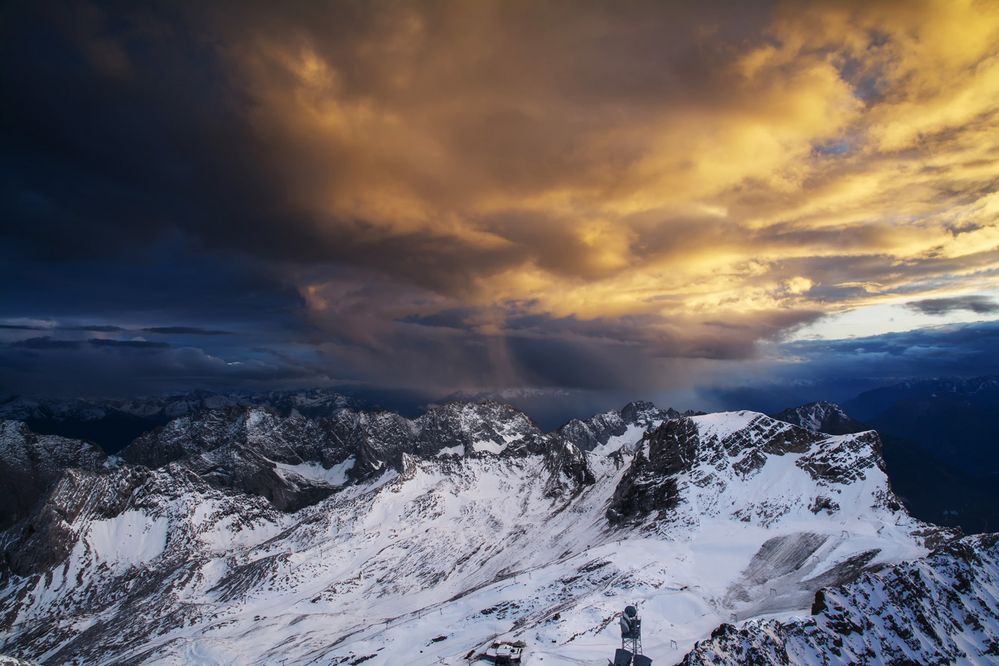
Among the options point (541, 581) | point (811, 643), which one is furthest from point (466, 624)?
point (811, 643)

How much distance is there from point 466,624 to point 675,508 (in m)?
94.6

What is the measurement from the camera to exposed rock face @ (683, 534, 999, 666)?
59.7m

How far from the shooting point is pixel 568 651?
277 feet

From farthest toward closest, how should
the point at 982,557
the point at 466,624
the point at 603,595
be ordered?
the point at 466,624 → the point at 603,595 → the point at 982,557

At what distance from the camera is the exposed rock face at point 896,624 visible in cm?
5972

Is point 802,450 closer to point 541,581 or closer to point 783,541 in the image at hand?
point 783,541

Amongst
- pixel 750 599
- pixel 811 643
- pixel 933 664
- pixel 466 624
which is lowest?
pixel 466 624

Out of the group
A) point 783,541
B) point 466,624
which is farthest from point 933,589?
point 466,624

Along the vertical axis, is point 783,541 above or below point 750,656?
below

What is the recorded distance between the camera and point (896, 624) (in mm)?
69000

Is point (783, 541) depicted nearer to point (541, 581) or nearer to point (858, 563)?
point (858, 563)

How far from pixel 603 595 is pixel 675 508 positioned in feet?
268

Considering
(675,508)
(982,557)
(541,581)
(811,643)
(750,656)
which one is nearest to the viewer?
(750,656)

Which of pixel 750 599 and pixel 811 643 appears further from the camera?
pixel 750 599
